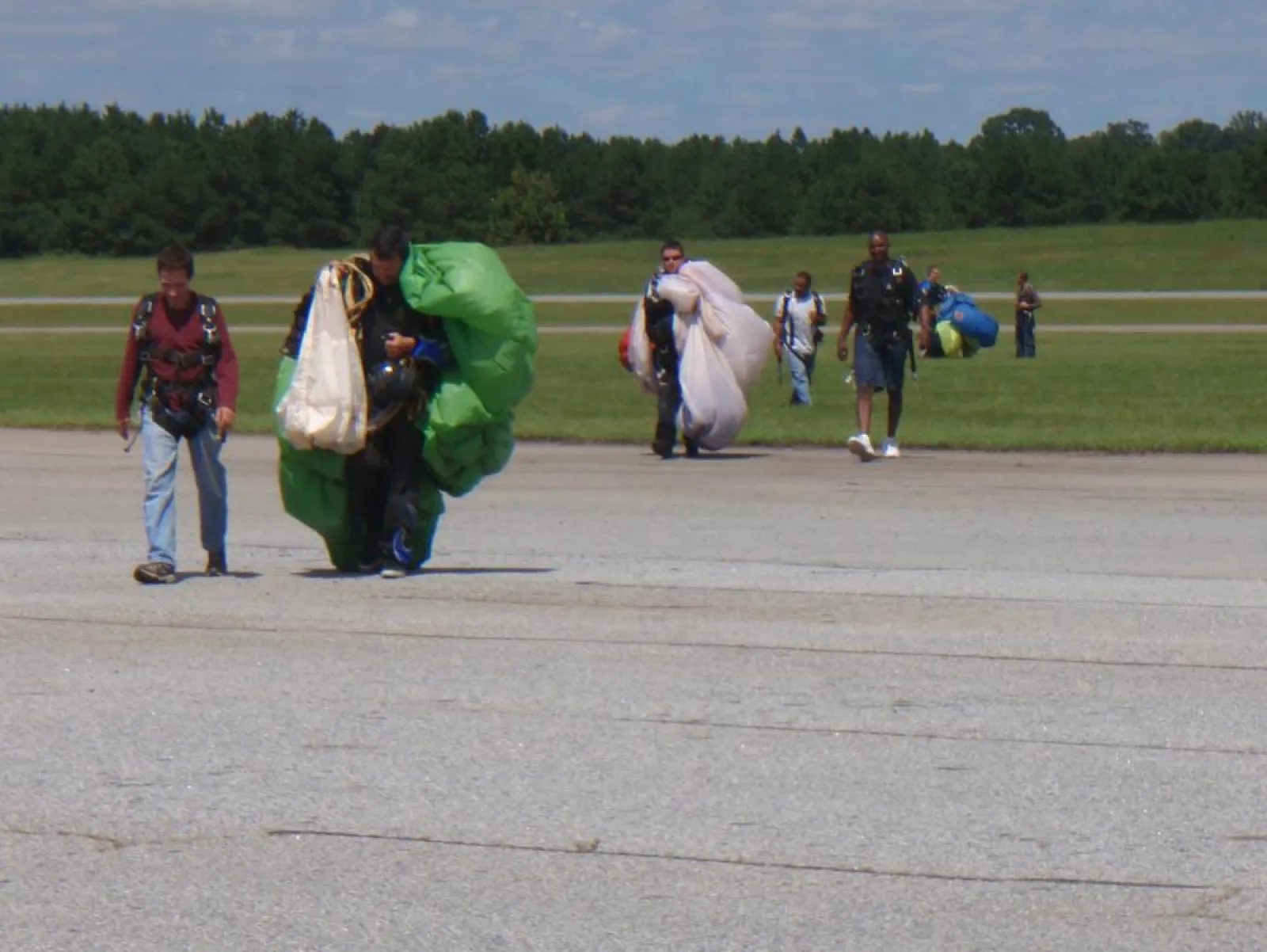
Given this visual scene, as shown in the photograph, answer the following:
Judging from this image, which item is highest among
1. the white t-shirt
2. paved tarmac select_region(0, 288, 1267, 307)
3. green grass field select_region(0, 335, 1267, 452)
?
the white t-shirt

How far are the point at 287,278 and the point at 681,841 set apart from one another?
77.5 m

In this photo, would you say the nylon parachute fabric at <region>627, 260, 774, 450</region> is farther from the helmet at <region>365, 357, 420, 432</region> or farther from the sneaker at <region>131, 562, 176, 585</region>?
the sneaker at <region>131, 562, 176, 585</region>

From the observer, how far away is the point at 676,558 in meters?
11.4

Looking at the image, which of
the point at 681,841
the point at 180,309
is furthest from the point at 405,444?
the point at 681,841

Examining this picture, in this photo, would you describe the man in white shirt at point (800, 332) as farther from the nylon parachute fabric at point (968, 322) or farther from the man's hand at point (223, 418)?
the man's hand at point (223, 418)

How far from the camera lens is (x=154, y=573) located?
32.9 feet

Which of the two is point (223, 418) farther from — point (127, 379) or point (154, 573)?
point (154, 573)

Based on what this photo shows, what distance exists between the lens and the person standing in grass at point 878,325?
16.9 m

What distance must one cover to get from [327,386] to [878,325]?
8.02 m

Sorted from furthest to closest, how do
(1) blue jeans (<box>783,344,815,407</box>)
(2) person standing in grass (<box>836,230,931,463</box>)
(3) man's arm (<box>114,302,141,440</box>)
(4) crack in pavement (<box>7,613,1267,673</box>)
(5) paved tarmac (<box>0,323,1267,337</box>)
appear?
(5) paved tarmac (<box>0,323,1267,337</box>), (1) blue jeans (<box>783,344,815,407</box>), (2) person standing in grass (<box>836,230,931,463</box>), (3) man's arm (<box>114,302,141,440</box>), (4) crack in pavement (<box>7,613,1267,673</box>)

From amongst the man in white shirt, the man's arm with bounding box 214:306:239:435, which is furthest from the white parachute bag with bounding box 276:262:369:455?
the man in white shirt

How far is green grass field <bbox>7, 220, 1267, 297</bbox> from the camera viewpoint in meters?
74.4

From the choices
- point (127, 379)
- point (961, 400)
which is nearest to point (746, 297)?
point (961, 400)

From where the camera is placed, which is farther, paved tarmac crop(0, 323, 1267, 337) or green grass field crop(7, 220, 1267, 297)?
green grass field crop(7, 220, 1267, 297)
